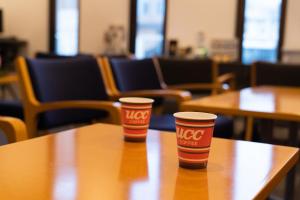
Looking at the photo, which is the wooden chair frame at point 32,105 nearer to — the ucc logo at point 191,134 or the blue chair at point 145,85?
the blue chair at point 145,85

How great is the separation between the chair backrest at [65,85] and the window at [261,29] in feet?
12.6

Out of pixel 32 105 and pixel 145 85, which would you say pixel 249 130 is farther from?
pixel 32 105

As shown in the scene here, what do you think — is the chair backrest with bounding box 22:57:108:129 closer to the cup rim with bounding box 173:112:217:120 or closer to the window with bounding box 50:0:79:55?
the cup rim with bounding box 173:112:217:120

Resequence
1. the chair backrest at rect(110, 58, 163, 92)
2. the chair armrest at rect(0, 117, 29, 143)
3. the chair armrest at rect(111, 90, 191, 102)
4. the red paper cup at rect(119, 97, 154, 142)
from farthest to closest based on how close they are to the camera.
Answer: the chair backrest at rect(110, 58, 163, 92)
the chair armrest at rect(111, 90, 191, 102)
the chair armrest at rect(0, 117, 29, 143)
the red paper cup at rect(119, 97, 154, 142)

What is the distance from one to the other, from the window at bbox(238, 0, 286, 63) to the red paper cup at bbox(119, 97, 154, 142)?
502 cm

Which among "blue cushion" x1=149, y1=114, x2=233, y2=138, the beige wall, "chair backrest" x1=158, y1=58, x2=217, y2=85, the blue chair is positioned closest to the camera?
"blue cushion" x1=149, y1=114, x2=233, y2=138

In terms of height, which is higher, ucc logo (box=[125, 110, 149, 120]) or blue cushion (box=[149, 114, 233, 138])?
ucc logo (box=[125, 110, 149, 120])

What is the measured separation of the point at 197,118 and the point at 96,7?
20.8ft

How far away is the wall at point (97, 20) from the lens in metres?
7.01

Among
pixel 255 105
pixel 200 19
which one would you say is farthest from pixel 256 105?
pixel 200 19

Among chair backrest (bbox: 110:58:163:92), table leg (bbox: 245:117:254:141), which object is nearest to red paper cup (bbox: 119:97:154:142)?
chair backrest (bbox: 110:58:163:92)

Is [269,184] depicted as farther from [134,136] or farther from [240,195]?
[134,136]

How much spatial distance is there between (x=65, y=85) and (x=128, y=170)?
156 cm

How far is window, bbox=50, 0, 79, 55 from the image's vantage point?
735cm
